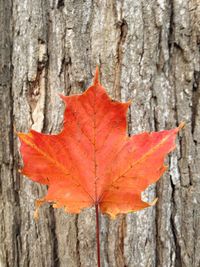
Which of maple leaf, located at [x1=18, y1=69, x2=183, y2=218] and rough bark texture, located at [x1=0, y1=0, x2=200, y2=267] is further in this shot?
rough bark texture, located at [x1=0, y1=0, x2=200, y2=267]

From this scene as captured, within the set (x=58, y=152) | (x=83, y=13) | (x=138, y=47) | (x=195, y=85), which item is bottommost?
(x=58, y=152)

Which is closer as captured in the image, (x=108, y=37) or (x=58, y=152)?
(x=58, y=152)

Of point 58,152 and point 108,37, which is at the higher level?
point 108,37

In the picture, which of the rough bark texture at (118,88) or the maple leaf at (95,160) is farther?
the rough bark texture at (118,88)

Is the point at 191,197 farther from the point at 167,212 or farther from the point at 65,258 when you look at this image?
the point at 65,258

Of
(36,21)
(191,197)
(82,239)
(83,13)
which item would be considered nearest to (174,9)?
(83,13)
